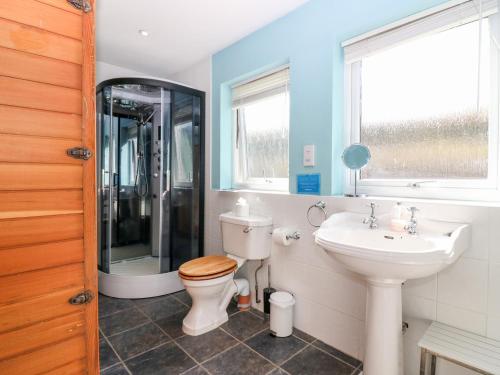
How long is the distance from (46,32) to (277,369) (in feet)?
6.32

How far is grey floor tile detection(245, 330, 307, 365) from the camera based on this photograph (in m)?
1.63

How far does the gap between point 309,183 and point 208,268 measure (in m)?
0.95

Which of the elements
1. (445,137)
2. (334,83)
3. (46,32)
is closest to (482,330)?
(445,137)

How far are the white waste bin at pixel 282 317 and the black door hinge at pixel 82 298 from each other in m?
1.17

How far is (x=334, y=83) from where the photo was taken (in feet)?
5.73

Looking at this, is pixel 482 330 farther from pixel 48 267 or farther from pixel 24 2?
pixel 24 2

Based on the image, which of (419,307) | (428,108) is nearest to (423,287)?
(419,307)

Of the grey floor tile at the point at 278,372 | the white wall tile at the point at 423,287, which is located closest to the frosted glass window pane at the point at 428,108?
the white wall tile at the point at 423,287

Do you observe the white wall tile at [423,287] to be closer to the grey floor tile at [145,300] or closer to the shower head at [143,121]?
the grey floor tile at [145,300]

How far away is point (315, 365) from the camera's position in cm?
156

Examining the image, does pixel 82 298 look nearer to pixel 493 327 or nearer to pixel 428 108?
pixel 493 327

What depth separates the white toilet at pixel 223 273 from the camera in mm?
1868

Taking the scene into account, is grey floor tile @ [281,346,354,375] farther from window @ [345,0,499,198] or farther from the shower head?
the shower head

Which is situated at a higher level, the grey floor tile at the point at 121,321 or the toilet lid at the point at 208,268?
the toilet lid at the point at 208,268
